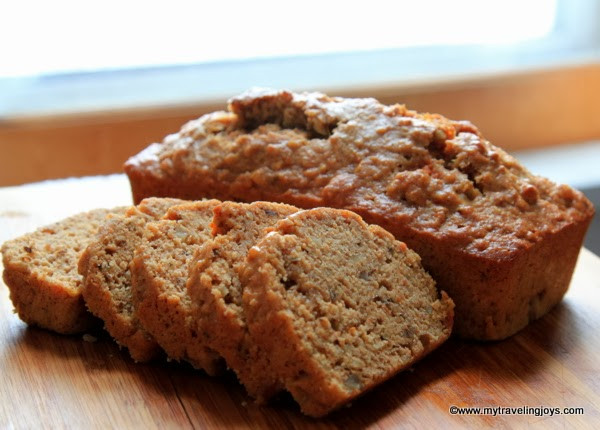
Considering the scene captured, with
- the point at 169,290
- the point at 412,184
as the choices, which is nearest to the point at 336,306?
the point at 169,290

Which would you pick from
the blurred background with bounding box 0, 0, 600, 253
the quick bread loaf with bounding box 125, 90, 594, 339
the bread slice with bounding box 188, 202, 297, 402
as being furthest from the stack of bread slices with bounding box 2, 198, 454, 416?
the blurred background with bounding box 0, 0, 600, 253

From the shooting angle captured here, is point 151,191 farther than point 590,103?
No

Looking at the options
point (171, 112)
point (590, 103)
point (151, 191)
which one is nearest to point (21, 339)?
point (151, 191)

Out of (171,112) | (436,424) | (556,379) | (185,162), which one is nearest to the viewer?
(436,424)

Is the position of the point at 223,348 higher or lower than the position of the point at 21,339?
higher

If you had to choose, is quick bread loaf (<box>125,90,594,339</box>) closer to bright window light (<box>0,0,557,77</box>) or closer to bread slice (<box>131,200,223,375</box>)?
bread slice (<box>131,200,223,375</box>)

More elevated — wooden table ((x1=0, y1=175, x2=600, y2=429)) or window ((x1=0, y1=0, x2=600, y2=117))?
window ((x1=0, y1=0, x2=600, y2=117))

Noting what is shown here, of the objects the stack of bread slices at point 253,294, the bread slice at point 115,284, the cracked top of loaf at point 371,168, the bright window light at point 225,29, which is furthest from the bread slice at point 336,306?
the bright window light at point 225,29

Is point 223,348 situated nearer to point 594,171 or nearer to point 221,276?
point 221,276
